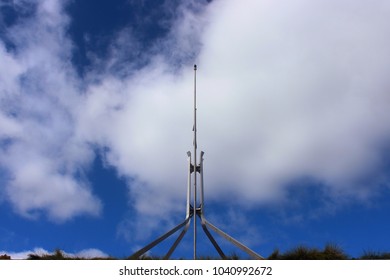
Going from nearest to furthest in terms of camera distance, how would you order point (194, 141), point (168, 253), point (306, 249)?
point (306, 249), point (168, 253), point (194, 141)

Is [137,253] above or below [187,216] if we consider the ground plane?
below

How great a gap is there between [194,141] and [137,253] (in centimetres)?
630

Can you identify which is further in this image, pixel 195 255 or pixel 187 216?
pixel 187 216
